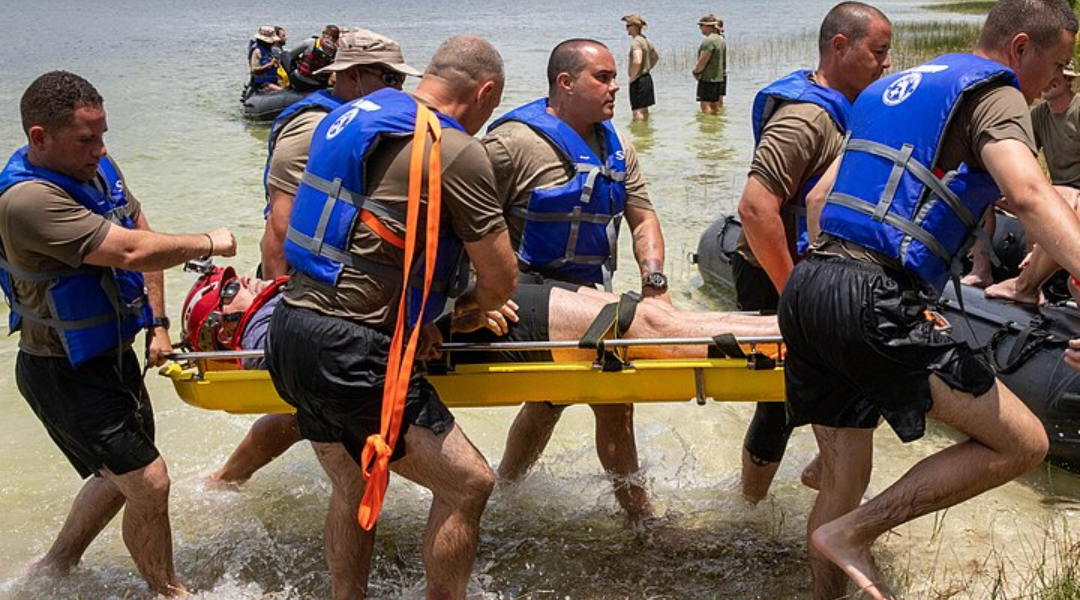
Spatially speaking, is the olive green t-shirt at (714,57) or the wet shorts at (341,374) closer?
the wet shorts at (341,374)

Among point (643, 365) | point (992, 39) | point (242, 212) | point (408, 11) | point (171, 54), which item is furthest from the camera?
point (408, 11)

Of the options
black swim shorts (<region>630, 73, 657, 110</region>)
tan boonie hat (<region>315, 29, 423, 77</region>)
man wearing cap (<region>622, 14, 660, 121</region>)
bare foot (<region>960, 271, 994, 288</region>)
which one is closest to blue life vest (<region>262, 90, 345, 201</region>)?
tan boonie hat (<region>315, 29, 423, 77</region>)

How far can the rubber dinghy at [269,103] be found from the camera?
63.1ft

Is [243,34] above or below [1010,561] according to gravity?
below

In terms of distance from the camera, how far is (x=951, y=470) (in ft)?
12.4

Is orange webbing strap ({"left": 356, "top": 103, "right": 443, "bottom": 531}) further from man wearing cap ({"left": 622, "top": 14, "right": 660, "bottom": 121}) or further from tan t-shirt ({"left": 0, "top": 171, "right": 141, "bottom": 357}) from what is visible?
man wearing cap ({"left": 622, "top": 14, "right": 660, "bottom": 121})

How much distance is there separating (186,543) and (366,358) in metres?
2.07

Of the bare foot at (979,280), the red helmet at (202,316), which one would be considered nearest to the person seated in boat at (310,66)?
the bare foot at (979,280)

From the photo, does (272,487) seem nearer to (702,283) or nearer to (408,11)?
(702,283)

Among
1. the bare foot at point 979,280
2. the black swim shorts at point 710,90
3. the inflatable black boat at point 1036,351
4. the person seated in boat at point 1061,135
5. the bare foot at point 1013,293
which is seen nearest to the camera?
the inflatable black boat at point 1036,351

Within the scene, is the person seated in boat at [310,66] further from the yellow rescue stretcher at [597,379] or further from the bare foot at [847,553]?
the bare foot at [847,553]

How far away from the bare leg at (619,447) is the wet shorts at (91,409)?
1.84 meters

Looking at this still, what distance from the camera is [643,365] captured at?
14.8ft

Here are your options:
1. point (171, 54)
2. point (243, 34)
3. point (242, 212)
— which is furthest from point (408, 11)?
point (242, 212)
